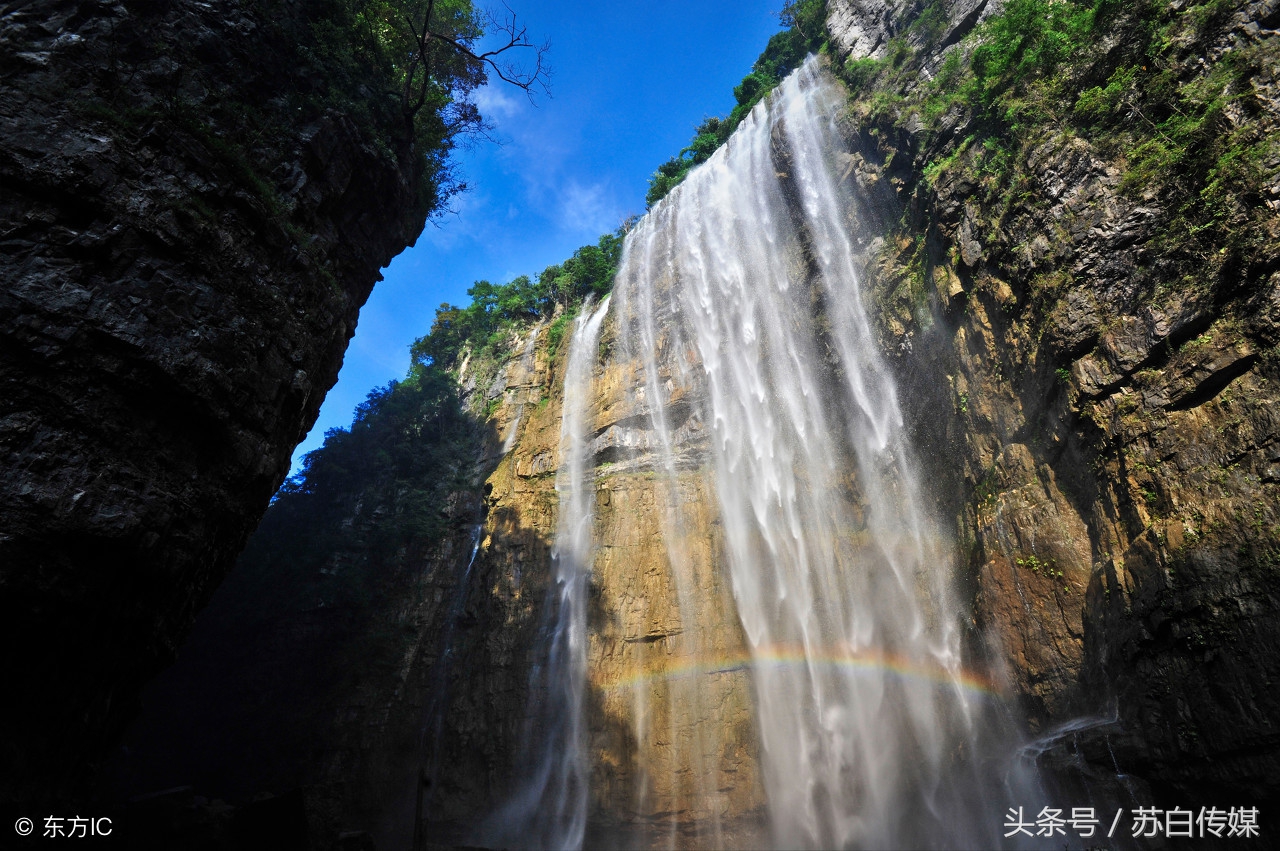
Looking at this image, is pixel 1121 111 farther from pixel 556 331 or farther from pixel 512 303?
pixel 512 303

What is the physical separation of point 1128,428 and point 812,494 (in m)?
9.08

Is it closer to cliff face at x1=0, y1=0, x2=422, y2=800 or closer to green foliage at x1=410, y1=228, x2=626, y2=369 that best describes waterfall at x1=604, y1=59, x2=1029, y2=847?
green foliage at x1=410, y1=228, x2=626, y2=369

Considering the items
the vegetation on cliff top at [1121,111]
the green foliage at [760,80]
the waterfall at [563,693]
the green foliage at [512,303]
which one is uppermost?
the green foliage at [760,80]

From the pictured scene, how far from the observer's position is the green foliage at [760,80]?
2305cm

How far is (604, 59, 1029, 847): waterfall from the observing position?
12273mm

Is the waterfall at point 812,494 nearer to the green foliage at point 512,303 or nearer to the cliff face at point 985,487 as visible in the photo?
the cliff face at point 985,487

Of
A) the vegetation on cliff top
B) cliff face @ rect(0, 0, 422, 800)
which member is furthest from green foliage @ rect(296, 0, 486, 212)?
the vegetation on cliff top

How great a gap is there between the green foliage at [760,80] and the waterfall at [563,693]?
13.3 m

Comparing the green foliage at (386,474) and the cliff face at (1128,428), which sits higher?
the green foliage at (386,474)

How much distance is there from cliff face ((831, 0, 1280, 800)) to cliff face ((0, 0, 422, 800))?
11484 mm

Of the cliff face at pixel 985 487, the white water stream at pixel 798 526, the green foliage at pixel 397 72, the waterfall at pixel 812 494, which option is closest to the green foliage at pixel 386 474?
the cliff face at pixel 985 487

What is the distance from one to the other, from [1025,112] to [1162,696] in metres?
9.82

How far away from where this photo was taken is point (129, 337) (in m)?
6.42

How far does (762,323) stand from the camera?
19281mm
